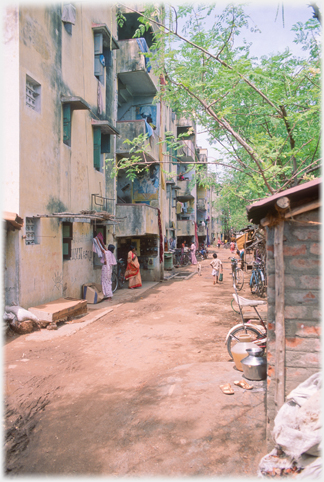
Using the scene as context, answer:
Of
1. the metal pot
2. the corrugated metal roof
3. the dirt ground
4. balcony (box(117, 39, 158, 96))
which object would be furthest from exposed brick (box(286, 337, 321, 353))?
balcony (box(117, 39, 158, 96))

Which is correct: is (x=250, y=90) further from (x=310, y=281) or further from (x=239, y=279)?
(x=239, y=279)

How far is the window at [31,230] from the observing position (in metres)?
7.99

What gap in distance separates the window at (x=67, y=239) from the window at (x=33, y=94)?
3217 millimetres

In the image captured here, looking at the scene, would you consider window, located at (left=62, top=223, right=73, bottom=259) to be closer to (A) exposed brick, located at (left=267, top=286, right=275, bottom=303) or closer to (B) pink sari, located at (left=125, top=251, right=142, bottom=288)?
(B) pink sari, located at (left=125, top=251, right=142, bottom=288)

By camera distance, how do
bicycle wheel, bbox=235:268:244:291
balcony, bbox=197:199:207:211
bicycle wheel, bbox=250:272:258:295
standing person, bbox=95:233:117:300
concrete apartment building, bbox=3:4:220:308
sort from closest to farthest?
concrete apartment building, bbox=3:4:220:308 < standing person, bbox=95:233:117:300 < bicycle wheel, bbox=250:272:258:295 < bicycle wheel, bbox=235:268:244:291 < balcony, bbox=197:199:207:211

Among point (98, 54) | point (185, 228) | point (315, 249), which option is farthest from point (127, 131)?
point (185, 228)

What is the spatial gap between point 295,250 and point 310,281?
33 cm

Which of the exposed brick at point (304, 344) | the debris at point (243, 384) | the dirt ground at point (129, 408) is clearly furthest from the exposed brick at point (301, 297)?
the debris at point (243, 384)

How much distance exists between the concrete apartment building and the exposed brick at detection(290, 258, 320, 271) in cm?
399

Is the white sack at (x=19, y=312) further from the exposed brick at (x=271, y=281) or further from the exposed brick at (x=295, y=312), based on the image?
the exposed brick at (x=295, y=312)

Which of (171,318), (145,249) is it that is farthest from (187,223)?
(171,318)

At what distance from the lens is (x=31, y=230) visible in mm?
8188

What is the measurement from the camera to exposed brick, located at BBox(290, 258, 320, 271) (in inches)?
130

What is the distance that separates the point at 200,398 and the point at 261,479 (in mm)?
1524
